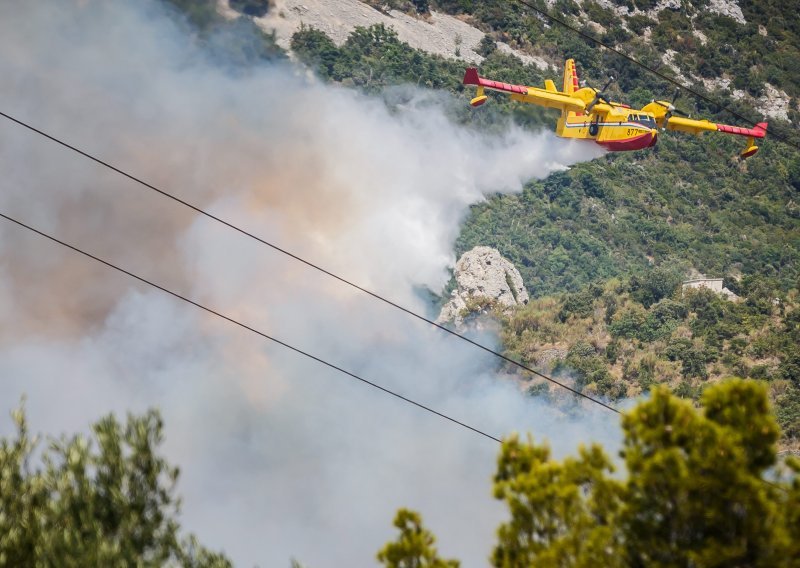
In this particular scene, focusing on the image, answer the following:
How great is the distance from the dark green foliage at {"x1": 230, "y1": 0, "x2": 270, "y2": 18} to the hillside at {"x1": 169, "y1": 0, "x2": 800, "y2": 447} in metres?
0.78

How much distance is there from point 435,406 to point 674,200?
39.1 meters

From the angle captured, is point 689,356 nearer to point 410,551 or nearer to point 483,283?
point 483,283

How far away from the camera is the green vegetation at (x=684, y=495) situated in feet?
52.0

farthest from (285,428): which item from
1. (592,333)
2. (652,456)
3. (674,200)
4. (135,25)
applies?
(652,456)

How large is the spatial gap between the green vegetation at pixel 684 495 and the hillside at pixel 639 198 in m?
50.5

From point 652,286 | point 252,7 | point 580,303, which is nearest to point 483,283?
point 580,303

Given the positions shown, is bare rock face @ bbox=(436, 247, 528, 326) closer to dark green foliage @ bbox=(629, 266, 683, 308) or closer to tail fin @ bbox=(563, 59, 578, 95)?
dark green foliage @ bbox=(629, 266, 683, 308)

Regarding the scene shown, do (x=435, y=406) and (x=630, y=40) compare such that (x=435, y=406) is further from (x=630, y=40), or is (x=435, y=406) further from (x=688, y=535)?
(x=630, y=40)

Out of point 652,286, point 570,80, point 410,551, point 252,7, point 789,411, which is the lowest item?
point 410,551

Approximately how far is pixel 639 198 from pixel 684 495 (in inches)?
3476

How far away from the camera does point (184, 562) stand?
20.3m

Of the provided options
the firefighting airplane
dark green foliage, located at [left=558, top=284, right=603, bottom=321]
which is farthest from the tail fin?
dark green foliage, located at [left=558, top=284, right=603, bottom=321]

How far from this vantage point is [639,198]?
103 metres

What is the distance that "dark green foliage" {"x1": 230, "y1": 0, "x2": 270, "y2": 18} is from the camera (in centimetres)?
10181
